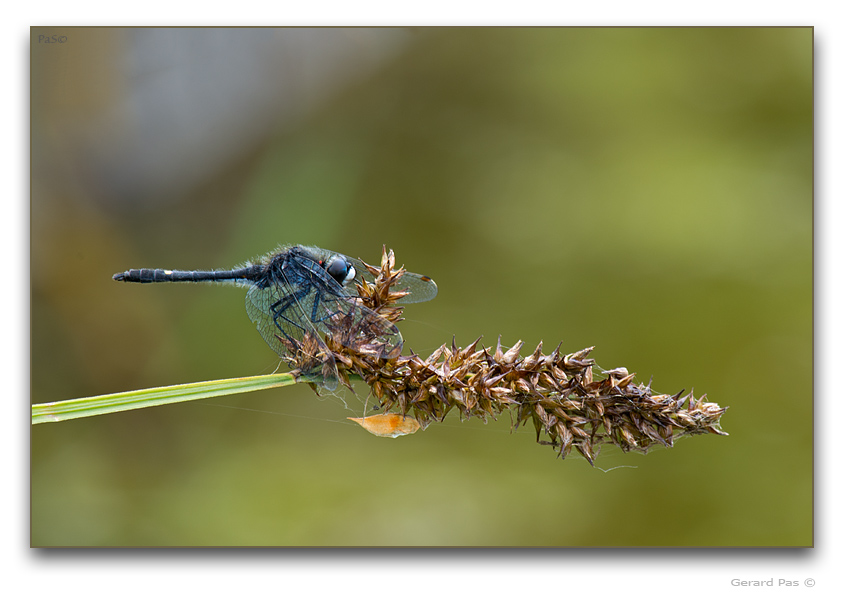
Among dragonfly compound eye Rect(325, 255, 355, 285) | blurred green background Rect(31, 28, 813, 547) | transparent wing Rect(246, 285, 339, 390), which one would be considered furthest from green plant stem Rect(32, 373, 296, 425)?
blurred green background Rect(31, 28, 813, 547)

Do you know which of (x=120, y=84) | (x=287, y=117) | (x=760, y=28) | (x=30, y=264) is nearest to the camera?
(x=30, y=264)

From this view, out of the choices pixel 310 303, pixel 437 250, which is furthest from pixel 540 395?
pixel 437 250

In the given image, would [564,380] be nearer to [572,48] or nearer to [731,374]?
[731,374]

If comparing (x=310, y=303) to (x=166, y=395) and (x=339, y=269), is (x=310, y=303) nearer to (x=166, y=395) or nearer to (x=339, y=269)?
(x=339, y=269)

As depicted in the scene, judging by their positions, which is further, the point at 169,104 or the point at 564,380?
the point at 169,104

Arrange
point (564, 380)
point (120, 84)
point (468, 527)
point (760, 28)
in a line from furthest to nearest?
1. point (120, 84)
2. point (468, 527)
3. point (760, 28)
4. point (564, 380)

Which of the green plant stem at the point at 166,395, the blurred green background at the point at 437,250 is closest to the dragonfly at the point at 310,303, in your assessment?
the green plant stem at the point at 166,395

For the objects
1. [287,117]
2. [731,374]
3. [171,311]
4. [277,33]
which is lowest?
[731,374]

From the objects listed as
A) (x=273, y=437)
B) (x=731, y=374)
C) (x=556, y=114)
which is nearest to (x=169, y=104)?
(x=273, y=437)
